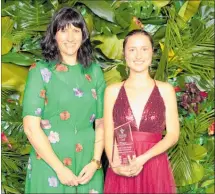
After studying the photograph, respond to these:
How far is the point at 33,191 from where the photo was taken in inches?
58.9

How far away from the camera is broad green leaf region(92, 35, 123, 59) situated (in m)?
1.75

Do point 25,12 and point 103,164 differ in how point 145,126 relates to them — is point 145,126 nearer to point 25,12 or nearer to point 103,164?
point 103,164

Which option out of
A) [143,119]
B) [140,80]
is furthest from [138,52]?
[143,119]

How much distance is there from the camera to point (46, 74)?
1.46m

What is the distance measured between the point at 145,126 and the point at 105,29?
1.50 feet

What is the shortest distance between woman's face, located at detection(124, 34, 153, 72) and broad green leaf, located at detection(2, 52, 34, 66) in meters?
0.45

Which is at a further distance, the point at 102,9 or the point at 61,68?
the point at 102,9

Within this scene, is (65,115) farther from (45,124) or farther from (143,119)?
Answer: (143,119)

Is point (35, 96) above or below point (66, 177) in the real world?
above

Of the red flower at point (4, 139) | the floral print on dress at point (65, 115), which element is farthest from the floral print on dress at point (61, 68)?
the red flower at point (4, 139)

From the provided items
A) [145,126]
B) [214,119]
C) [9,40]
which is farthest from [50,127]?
[214,119]

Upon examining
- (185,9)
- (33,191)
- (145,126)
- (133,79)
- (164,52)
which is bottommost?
(33,191)

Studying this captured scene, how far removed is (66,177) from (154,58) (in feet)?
1.84

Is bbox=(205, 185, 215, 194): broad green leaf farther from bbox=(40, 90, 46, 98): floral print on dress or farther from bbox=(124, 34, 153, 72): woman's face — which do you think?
bbox=(40, 90, 46, 98): floral print on dress
